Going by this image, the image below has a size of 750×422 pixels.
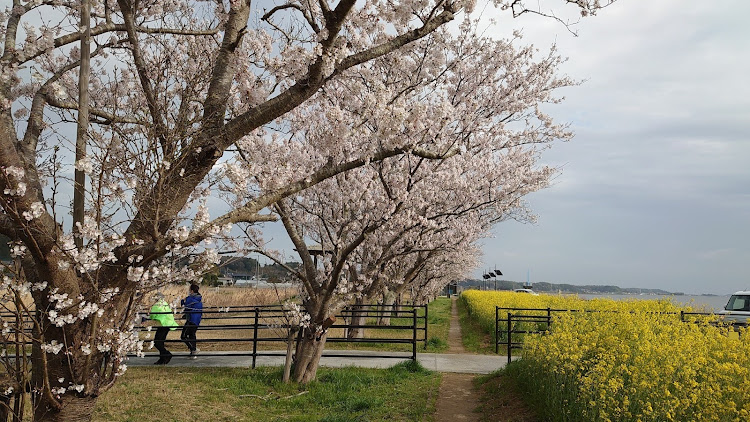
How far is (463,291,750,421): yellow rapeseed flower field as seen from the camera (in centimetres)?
427

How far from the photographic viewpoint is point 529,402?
671cm

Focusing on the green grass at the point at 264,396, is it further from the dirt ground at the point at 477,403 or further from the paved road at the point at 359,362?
the paved road at the point at 359,362

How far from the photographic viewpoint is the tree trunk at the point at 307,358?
336 inches

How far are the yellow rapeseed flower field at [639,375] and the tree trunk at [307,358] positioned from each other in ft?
11.3

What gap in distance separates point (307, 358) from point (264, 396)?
0.99 meters

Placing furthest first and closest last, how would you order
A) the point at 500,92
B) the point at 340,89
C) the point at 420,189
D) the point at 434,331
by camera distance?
the point at 434,331
the point at 500,92
the point at 420,189
the point at 340,89

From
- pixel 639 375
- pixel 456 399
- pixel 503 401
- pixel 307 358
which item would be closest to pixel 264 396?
pixel 307 358

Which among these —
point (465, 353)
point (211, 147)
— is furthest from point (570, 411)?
point (465, 353)

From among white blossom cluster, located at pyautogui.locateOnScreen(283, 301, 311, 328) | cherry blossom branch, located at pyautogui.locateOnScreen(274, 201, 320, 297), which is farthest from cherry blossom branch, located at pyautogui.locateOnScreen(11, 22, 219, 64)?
white blossom cluster, located at pyautogui.locateOnScreen(283, 301, 311, 328)

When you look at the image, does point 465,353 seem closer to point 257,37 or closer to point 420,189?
point 420,189

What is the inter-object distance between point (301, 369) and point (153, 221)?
526cm

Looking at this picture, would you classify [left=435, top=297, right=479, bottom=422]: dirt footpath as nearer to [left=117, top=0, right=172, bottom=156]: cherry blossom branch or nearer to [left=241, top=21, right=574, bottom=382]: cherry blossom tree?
[left=241, top=21, right=574, bottom=382]: cherry blossom tree

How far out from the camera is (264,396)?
7789 mm

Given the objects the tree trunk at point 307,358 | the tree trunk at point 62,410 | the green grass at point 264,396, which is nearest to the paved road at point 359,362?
the green grass at point 264,396
